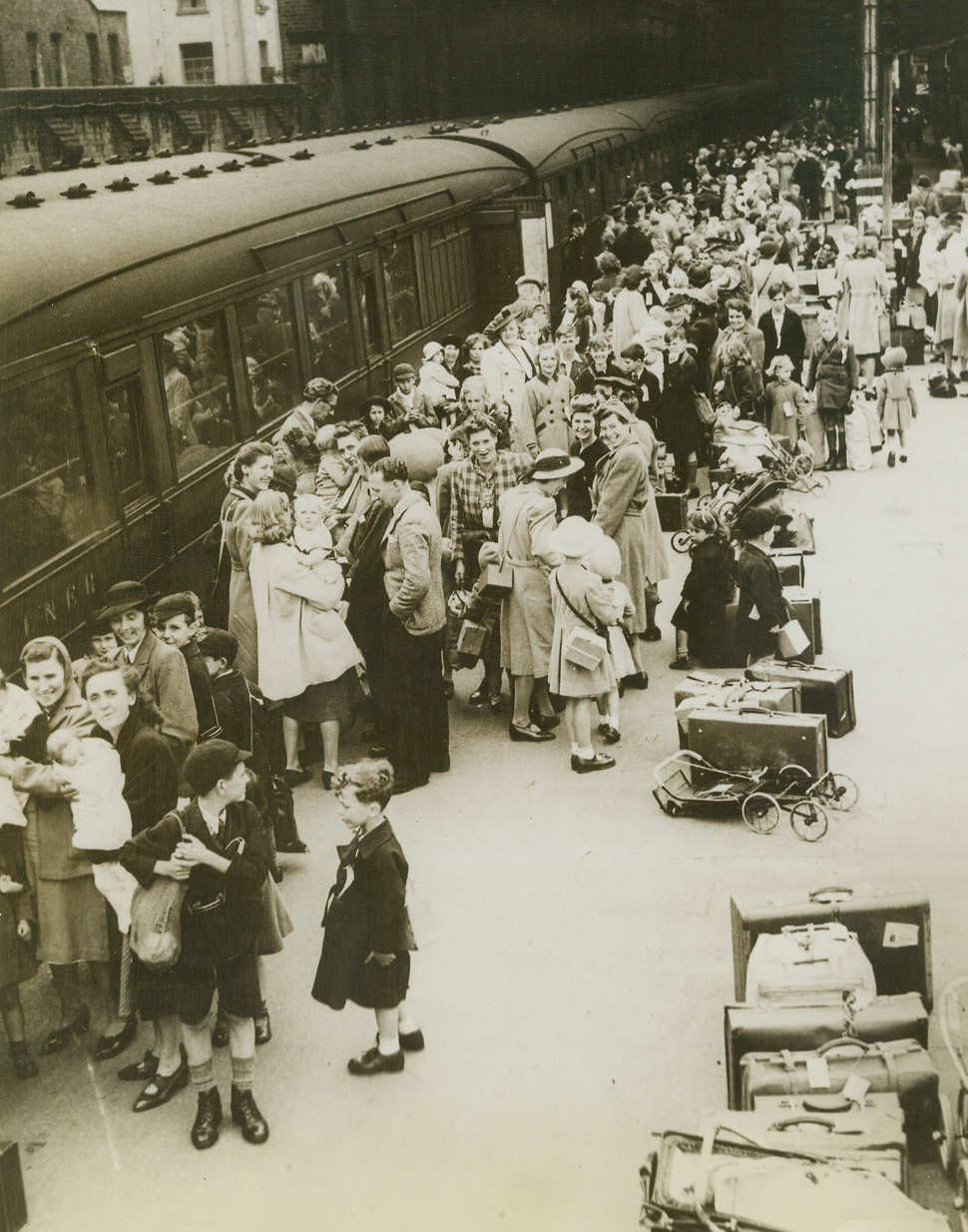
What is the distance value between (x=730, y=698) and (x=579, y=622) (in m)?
0.79

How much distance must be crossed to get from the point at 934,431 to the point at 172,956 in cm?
771

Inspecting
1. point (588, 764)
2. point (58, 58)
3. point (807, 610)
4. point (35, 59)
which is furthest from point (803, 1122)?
point (58, 58)

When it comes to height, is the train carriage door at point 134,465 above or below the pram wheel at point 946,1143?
above

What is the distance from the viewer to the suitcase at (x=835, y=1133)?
397 centimetres

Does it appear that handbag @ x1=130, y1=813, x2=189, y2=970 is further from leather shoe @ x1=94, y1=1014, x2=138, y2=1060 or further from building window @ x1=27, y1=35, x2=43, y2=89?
building window @ x1=27, y1=35, x2=43, y2=89

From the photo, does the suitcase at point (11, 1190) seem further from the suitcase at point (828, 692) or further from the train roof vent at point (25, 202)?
the train roof vent at point (25, 202)

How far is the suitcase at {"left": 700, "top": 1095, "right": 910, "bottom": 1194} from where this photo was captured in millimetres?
3971

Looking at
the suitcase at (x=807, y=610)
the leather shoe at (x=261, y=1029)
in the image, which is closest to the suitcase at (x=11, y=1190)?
the leather shoe at (x=261, y=1029)

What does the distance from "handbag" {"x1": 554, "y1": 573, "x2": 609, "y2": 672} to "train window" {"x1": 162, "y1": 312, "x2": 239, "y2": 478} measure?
6.66 feet

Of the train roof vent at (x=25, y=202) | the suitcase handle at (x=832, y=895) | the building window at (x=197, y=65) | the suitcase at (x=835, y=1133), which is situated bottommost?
the suitcase at (x=835, y=1133)

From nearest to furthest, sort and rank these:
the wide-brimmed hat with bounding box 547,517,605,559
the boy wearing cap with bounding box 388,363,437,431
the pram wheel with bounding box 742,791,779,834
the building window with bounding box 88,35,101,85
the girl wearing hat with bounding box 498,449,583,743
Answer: the pram wheel with bounding box 742,791,779,834 < the wide-brimmed hat with bounding box 547,517,605,559 < the girl wearing hat with bounding box 498,449,583,743 < the boy wearing cap with bounding box 388,363,437,431 < the building window with bounding box 88,35,101,85

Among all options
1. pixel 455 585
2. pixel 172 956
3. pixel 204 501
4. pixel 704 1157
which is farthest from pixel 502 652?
pixel 704 1157

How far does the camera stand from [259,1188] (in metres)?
4.39

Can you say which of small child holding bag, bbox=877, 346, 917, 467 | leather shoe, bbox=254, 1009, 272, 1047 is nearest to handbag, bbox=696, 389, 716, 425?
small child holding bag, bbox=877, 346, 917, 467
